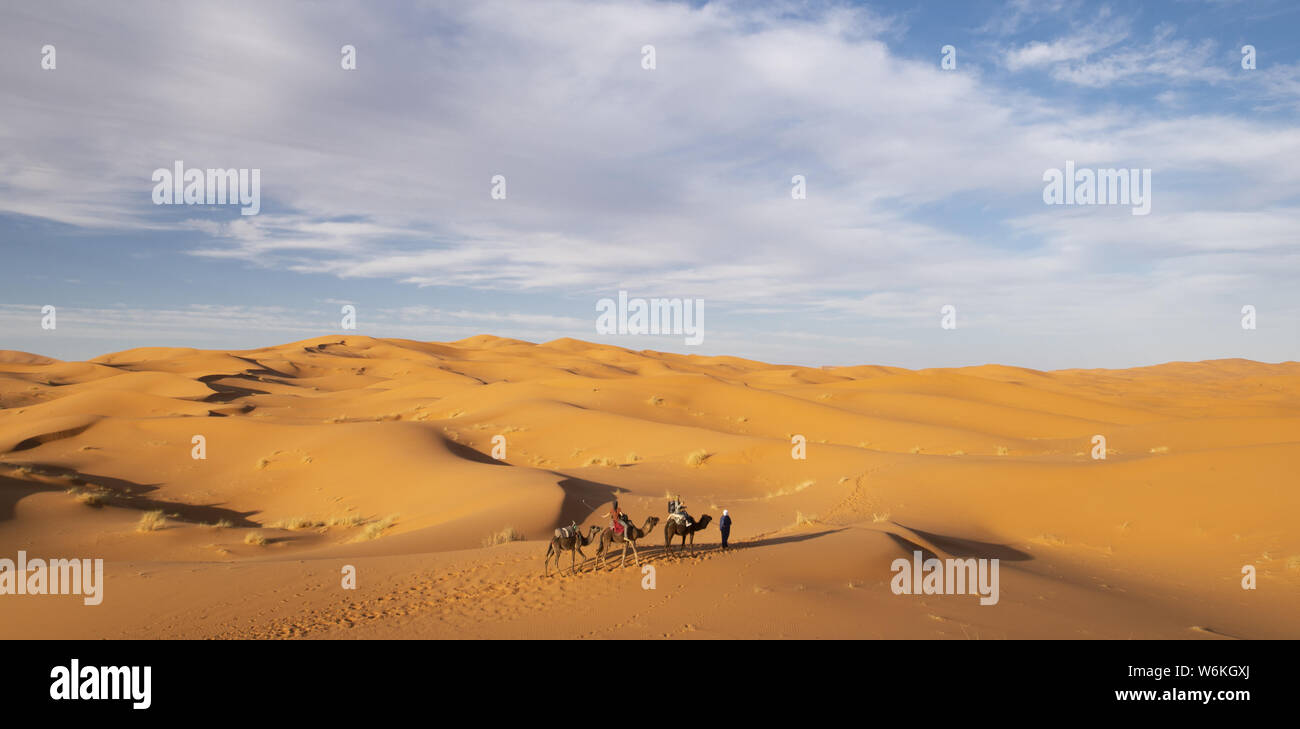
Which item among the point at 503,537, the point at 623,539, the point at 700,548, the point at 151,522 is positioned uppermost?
the point at 623,539

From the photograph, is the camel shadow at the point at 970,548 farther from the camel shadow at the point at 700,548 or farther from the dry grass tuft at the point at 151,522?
the dry grass tuft at the point at 151,522

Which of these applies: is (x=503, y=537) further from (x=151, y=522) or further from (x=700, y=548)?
(x=151, y=522)

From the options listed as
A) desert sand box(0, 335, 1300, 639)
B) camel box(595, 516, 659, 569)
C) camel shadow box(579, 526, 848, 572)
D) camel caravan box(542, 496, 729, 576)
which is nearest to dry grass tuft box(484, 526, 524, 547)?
desert sand box(0, 335, 1300, 639)

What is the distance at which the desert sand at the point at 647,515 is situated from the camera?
817cm

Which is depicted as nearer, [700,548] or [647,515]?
[700,548]

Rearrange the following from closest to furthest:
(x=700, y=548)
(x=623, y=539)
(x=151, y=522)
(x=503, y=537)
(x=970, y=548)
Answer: (x=623, y=539), (x=700, y=548), (x=503, y=537), (x=970, y=548), (x=151, y=522)

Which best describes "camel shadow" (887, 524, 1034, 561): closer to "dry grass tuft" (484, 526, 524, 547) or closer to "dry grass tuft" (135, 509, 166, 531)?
"dry grass tuft" (484, 526, 524, 547)

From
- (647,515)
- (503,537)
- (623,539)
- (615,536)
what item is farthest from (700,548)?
(647,515)

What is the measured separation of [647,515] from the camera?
17.4 meters

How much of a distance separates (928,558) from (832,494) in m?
7.89

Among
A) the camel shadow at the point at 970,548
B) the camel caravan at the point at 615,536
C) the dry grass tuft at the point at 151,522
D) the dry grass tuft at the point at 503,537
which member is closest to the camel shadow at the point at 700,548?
the camel caravan at the point at 615,536

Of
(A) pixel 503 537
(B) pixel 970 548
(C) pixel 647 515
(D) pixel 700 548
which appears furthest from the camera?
(C) pixel 647 515
